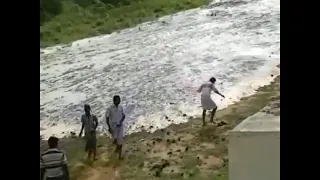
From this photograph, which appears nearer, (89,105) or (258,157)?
(258,157)

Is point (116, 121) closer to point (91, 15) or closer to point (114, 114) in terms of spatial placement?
point (114, 114)

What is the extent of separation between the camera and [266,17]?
5.41 ft

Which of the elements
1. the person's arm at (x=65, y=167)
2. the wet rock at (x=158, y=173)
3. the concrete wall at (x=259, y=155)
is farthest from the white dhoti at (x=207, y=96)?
the person's arm at (x=65, y=167)

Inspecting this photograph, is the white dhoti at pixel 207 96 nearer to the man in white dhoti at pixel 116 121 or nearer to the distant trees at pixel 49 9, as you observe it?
the man in white dhoti at pixel 116 121

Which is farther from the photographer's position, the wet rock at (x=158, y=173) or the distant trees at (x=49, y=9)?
the distant trees at (x=49, y=9)

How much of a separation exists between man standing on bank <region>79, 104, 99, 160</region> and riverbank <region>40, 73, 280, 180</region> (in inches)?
0.7

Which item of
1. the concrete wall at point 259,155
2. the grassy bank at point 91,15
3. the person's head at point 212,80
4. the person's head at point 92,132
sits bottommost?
the concrete wall at point 259,155

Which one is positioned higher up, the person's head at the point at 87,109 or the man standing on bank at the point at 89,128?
the person's head at the point at 87,109

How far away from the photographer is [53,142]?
166cm

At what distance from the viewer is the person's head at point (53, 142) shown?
65.2 inches

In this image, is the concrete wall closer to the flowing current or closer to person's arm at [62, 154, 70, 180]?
the flowing current
